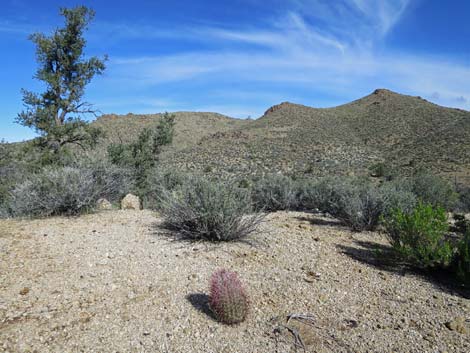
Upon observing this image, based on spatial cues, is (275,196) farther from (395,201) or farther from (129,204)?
(129,204)

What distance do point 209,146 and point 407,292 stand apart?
36497mm

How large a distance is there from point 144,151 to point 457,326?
11.7 meters

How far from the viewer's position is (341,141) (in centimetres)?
3575

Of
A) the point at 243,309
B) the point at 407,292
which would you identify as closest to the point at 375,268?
the point at 407,292

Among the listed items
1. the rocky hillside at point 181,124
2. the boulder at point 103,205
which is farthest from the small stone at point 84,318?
the rocky hillside at point 181,124

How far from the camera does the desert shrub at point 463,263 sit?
13.3ft

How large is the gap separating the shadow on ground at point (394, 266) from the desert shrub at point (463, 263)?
14cm

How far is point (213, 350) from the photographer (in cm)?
278

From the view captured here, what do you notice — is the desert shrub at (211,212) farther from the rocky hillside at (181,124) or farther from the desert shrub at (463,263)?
the rocky hillside at (181,124)

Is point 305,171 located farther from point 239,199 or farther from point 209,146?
point 239,199

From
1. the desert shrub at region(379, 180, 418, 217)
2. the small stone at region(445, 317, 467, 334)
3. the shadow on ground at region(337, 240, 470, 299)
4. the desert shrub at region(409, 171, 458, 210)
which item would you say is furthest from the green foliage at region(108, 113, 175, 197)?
the small stone at region(445, 317, 467, 334)

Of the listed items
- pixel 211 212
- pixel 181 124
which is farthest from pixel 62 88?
pixel 181 124

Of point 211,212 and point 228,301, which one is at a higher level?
point 211,212

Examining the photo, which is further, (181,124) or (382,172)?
(181,124)
